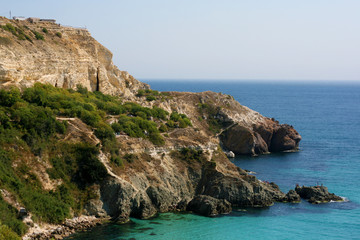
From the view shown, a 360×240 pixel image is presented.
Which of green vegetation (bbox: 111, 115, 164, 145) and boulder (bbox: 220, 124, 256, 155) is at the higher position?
green vegetation (bbox: 111, 115, 164, 145)

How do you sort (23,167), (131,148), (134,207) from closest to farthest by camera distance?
(23,167) < (134,207) < (131,148)

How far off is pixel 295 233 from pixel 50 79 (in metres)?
44.9

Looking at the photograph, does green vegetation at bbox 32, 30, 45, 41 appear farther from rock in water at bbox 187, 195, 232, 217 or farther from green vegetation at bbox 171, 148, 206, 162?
rock in water at bbox 187, 195, 232, 217

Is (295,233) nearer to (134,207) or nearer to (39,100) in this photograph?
(134,207)

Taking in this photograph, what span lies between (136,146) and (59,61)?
2436cm

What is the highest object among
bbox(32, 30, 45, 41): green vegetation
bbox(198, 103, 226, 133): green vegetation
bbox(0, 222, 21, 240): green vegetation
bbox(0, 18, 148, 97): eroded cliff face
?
bbox(32, 30, 45, 41): green vegetation

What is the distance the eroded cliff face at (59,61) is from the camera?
64.6 metres

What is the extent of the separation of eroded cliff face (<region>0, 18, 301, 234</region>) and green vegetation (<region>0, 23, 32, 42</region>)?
98 cm

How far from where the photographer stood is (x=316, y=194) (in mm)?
60625

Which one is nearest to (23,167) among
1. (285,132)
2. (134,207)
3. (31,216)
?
(31,216)

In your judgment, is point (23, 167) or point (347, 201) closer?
point (23, 167)

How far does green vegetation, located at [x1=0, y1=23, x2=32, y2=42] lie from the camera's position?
2763 inches

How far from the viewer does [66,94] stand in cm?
6988

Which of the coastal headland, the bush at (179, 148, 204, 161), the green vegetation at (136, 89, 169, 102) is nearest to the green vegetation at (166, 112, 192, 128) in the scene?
the coastal headland
